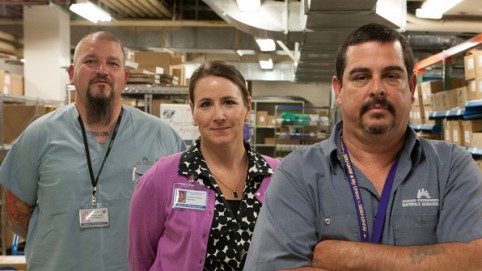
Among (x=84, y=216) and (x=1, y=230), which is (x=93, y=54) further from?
(x=1, y=230)

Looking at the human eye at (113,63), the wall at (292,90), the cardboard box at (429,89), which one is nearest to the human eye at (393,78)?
the human eye at (113,63)

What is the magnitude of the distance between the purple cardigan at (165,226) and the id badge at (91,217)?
1.14ft

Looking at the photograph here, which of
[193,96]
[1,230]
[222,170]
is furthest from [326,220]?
[1,230]

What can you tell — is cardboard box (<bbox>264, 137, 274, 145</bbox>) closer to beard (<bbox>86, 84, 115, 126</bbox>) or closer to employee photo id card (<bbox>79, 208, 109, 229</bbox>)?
beard (<bbox>86, 84, 115, 126</bbox>)

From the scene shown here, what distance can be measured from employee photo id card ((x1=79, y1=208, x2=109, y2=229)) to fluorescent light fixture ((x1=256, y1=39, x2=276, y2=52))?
640 cm

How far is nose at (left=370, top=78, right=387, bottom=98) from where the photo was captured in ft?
4.83

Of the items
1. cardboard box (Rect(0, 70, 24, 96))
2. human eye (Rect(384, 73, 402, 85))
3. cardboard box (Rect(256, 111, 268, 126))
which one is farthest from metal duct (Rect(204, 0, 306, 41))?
cardboard box (Rect(256, 111, 268, 126))

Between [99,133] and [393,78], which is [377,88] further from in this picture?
[99,133]

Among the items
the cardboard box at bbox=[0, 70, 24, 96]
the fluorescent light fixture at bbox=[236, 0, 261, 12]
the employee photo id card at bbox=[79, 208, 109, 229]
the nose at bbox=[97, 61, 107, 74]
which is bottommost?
the employee photo id card at bbox=[79, 208, 109, 229]

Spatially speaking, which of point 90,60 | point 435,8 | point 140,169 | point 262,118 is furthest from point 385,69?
point 262,118

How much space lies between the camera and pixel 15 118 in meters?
5.98

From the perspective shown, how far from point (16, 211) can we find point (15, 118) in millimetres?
4142

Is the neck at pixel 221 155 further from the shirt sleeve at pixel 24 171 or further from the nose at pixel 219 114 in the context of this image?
the shirt sleeve at pixel 24 171

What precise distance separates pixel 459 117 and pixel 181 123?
3324 millimetres
